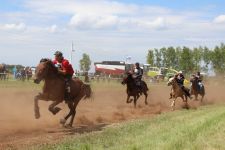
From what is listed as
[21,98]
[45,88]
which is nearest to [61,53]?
[45,88]

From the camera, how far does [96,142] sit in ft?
51.3

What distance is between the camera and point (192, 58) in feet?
291

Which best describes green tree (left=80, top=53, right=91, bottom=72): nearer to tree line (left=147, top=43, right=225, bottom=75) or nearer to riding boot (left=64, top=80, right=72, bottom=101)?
tree line (left=147, top=43, right=225, bottom=75)

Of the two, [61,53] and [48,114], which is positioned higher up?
[61,53]

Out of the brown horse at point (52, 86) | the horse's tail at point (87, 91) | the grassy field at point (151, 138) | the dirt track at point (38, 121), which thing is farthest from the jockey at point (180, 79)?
the grassy field at point (151, 138)

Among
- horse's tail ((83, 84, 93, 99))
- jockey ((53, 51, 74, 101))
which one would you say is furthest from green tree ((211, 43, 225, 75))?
jockey ((53, 51, 74, 101))

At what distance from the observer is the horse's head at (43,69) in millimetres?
18884

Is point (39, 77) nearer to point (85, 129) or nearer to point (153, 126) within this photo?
point (85, 129)

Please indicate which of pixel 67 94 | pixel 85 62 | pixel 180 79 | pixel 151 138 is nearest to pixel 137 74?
pixel 180 79

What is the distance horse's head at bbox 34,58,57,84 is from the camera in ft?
62.0

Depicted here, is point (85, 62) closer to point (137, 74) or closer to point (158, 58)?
point (158, 58)

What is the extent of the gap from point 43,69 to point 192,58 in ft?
234

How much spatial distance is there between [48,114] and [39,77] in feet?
18.9

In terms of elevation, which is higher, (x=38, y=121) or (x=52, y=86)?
(x=52, y=86)
